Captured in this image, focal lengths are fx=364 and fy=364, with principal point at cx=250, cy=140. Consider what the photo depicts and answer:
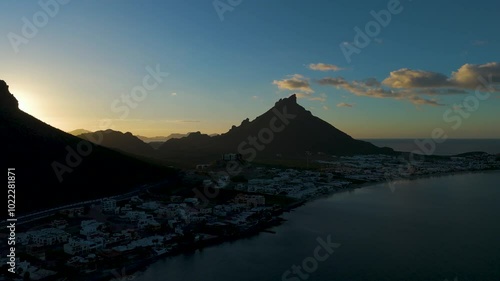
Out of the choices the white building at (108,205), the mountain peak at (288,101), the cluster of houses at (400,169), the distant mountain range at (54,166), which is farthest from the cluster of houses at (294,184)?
the mountain peak at (288,101)

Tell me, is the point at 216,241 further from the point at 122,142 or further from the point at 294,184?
the point at 122,142

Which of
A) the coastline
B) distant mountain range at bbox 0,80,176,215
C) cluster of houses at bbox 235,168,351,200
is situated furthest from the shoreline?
distant mountain range at bbox 0,80,176,215

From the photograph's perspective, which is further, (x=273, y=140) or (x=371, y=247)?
(x=273, y=140)

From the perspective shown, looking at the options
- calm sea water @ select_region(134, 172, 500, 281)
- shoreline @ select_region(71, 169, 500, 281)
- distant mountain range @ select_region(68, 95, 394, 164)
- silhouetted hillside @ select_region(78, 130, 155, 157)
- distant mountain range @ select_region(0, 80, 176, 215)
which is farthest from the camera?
distant mountain range @ select_region(68, 95, 394, 164)

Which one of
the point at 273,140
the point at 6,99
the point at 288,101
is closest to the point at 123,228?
the point at 6,99

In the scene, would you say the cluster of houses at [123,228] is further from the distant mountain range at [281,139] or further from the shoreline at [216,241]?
the distant mountain range at [281,139]

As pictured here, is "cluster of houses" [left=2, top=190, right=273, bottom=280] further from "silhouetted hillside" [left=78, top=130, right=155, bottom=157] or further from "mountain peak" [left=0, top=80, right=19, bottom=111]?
"silhouetted hillside" [left=78, top=130, right=155, bottom=157]
